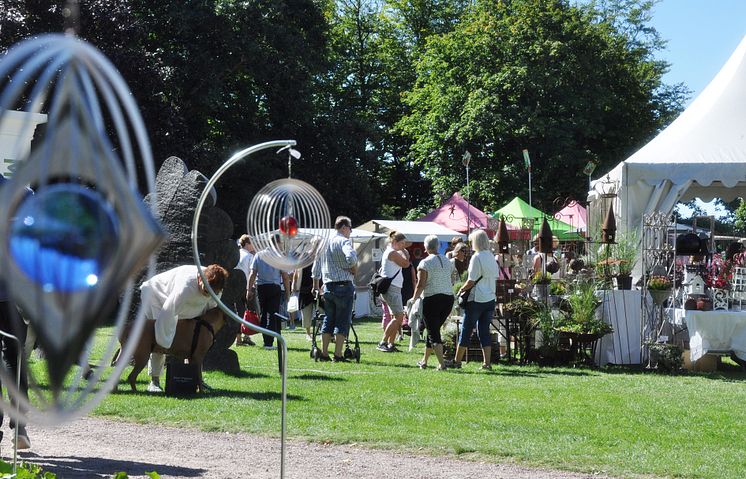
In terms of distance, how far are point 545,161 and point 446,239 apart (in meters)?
15.9

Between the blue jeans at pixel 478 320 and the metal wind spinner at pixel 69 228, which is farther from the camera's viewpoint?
the blue jeans at pixel 478 320

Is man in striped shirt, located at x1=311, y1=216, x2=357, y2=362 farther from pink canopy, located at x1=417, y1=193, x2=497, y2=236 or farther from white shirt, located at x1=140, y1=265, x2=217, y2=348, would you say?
pink canopy, located at x1=417, y1=193, x2=497, y2=236

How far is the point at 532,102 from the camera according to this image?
41875mm

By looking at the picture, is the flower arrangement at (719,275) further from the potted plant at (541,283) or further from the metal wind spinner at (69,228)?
the metal wind spinner at (69,228)

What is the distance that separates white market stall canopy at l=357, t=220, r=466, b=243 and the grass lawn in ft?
39.4

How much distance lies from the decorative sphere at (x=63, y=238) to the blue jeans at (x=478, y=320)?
12.2 m

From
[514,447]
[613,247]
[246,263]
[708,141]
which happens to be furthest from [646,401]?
[246,263]

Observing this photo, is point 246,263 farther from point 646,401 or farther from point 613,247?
point 646,401

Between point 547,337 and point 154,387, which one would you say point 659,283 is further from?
point 154,387

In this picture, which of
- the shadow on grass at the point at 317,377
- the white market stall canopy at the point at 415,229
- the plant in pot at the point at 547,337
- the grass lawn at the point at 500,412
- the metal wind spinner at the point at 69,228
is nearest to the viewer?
the metal wind spinner at the point at 69,228

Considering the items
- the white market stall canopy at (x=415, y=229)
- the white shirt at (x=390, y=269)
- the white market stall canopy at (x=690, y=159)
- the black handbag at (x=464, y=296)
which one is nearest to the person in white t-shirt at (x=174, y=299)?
the black handbag at (x=464, y=296)

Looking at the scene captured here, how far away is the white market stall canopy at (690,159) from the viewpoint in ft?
51.1

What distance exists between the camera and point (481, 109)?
41438 mm

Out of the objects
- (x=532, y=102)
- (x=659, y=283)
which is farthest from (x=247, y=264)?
(x=532, y=102)
